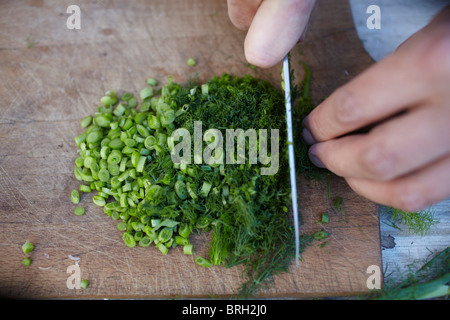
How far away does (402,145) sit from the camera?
4.24 ft

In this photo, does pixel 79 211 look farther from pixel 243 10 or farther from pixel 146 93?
pixel 243 10

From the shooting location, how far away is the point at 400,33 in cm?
247

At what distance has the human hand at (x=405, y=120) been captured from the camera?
48.1 inches

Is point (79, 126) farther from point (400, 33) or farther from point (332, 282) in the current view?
point (400, 33)

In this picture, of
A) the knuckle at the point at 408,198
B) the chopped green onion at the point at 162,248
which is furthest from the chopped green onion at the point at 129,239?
the knuckle at the point at 408,198

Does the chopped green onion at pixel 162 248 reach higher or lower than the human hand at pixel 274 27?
lower

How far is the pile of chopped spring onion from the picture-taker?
5.97ft

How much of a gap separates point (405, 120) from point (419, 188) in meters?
0.31

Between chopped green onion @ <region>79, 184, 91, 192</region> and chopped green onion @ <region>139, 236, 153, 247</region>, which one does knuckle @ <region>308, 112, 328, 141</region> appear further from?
chopped green onion @ <region>79, 184, 91, 192</region>

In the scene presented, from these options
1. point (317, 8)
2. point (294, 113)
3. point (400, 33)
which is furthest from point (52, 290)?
point (400, 33)

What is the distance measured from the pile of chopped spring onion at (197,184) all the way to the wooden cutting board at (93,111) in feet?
0.32

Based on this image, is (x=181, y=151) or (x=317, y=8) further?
(x=317, y=8)

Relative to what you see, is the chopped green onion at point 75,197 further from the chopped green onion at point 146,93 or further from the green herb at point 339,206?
the green herb at point 339,206

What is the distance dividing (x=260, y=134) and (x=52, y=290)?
4.78ft
